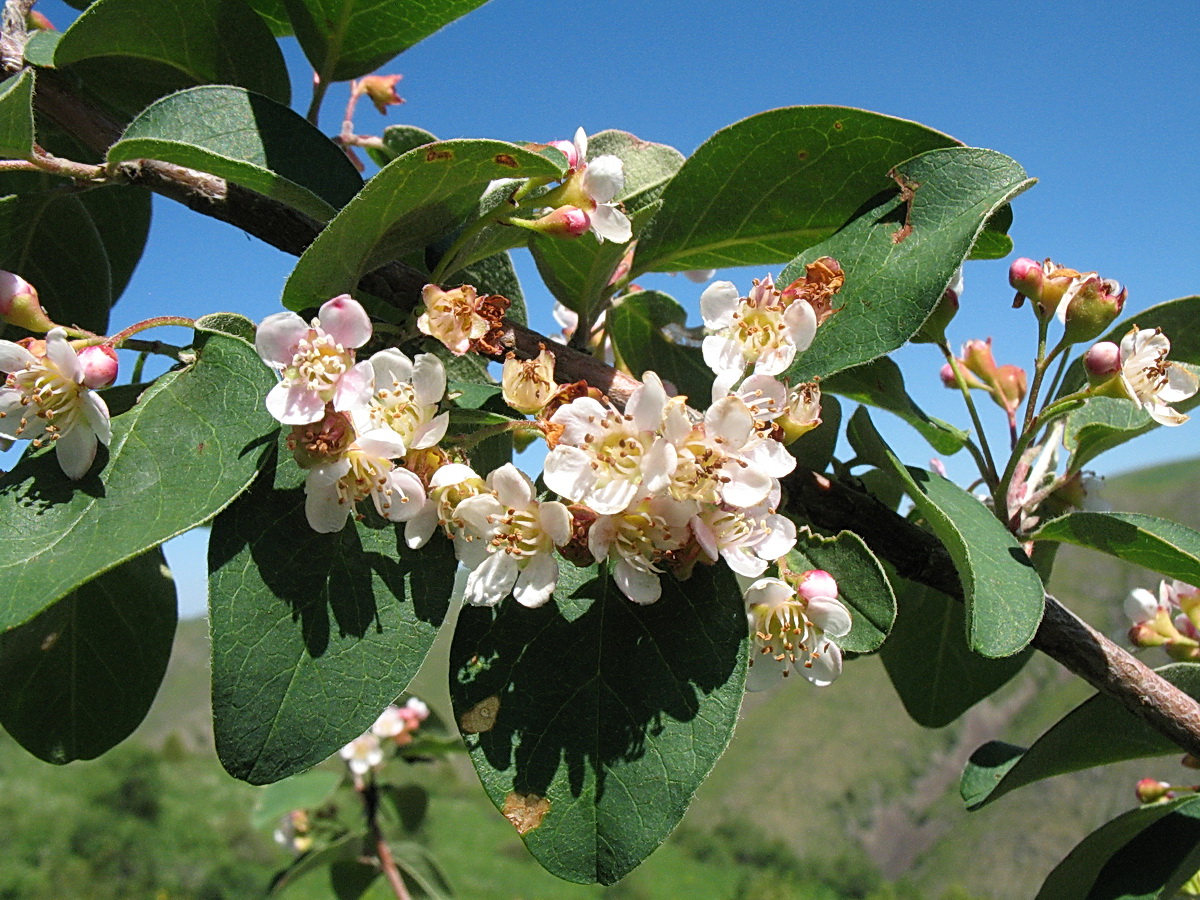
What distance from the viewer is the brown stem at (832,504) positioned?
46.2 inches

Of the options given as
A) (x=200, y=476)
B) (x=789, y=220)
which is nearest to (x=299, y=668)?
(x=200, y=476)

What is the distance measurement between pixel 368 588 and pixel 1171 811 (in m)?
1.39

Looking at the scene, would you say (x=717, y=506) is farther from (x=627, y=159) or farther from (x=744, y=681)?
(x=627, y=159)

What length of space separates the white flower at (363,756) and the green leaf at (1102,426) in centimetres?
327

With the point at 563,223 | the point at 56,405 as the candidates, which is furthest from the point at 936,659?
the point at 56,405

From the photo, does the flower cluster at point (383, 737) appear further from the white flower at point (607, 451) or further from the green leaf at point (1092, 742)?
the white flower at point (607, 451)

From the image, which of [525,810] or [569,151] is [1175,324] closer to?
[569,151]

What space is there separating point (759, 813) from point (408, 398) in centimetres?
3814

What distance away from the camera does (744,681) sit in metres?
0.95

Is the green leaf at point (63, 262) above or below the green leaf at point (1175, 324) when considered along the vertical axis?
below

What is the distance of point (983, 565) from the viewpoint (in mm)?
1012

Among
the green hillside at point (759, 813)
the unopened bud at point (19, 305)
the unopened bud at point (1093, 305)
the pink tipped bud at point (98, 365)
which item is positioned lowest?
the green hillside at point (759, 813)

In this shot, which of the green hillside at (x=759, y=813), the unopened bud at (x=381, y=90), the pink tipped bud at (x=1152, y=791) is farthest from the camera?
the green hillside at (x=759, y=813)

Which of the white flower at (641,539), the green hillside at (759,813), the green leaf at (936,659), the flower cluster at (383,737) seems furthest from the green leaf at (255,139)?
the green hillside at (759,813)
